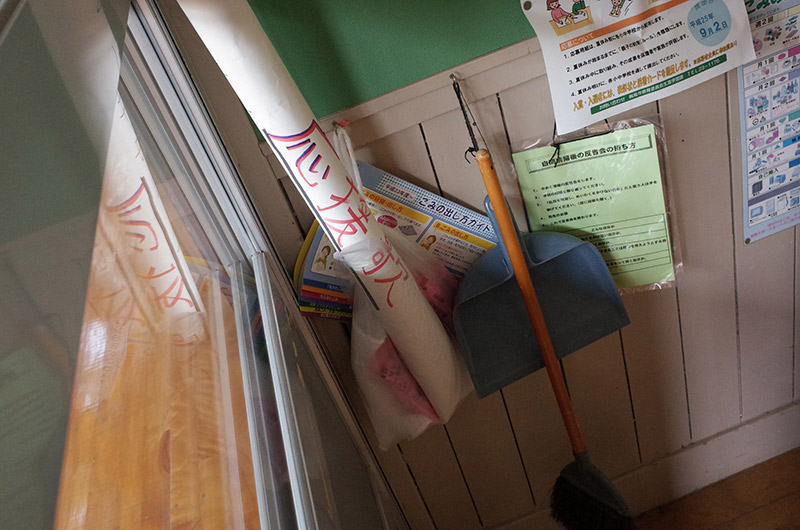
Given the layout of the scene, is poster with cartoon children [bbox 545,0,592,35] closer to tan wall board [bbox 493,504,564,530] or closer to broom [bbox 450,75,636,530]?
broom [bbox 450,75,636,530]

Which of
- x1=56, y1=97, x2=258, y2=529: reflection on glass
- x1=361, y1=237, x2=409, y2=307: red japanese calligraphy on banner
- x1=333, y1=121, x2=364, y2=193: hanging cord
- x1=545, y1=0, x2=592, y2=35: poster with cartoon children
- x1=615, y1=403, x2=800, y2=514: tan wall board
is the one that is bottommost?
x1=615, y1=403, x2=800, y2=514: tan wall board

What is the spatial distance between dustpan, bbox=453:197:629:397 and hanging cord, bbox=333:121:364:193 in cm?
29

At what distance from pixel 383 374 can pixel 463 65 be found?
0.55 m

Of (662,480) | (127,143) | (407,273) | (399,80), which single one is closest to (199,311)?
(127,143)

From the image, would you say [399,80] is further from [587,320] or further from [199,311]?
[587,320]

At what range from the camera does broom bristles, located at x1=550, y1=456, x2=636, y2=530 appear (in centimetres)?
122

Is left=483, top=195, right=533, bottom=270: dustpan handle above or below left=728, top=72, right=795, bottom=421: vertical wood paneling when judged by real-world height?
above

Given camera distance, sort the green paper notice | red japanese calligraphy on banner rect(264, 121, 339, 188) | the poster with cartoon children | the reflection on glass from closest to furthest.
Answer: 1. the reflection on glass
2. red japanese calligraphy on banner rect(264, 121, 339, 188)
3. the poster with cartoon children
4. the green paper notice

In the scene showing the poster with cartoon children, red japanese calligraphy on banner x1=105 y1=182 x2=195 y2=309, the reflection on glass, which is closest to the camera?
the reflection on glass

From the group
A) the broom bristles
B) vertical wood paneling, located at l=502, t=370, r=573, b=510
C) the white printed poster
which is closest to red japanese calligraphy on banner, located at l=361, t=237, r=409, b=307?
the white printed poster

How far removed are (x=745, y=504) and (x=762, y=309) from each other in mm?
540

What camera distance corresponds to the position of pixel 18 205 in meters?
0.18

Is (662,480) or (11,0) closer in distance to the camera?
(11,0)

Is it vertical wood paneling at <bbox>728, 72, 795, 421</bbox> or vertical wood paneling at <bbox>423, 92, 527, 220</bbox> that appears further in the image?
vertical wood paneling at <bbox>728, 72, 795, 421</bbox>
